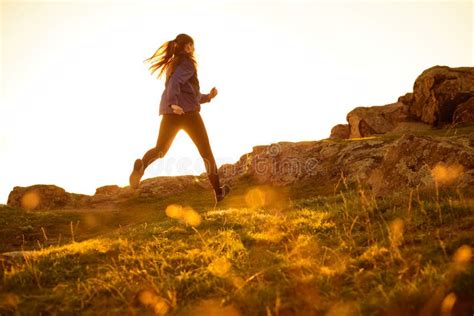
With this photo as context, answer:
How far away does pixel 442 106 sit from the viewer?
41.0 m

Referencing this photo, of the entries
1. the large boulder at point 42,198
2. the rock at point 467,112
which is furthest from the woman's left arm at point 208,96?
the rock at point 467,112

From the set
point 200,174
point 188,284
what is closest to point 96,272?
point 188,284

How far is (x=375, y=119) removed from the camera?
51.7 metres

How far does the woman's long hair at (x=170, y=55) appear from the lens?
1041 cm

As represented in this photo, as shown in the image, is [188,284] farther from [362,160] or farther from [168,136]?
[362,160]

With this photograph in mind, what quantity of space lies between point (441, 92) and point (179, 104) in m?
38.7

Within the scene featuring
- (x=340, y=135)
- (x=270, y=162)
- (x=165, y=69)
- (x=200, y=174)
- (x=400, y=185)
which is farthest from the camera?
(x=340, y=135)

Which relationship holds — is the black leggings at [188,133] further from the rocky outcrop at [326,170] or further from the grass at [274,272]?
the rocky outcrop at [326,170]

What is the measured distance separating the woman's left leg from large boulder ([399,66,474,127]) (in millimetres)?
37369

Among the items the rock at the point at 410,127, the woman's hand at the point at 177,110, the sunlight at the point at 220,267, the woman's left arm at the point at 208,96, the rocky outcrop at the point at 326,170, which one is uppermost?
the rock at the point at 410,127

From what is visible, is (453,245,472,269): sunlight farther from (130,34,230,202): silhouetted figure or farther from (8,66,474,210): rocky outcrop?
(130,34,230,202): silhouetted figure

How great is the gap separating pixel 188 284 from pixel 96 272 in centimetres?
171

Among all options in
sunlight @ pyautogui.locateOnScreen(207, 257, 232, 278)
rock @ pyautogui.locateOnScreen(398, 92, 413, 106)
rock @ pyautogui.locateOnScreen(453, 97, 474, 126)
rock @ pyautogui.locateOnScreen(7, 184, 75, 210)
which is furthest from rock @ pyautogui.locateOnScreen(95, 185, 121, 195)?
rock @ pyautogui.locateOnScreen(398, 92, 413, 106)

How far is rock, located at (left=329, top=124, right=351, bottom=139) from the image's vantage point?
187 feet
